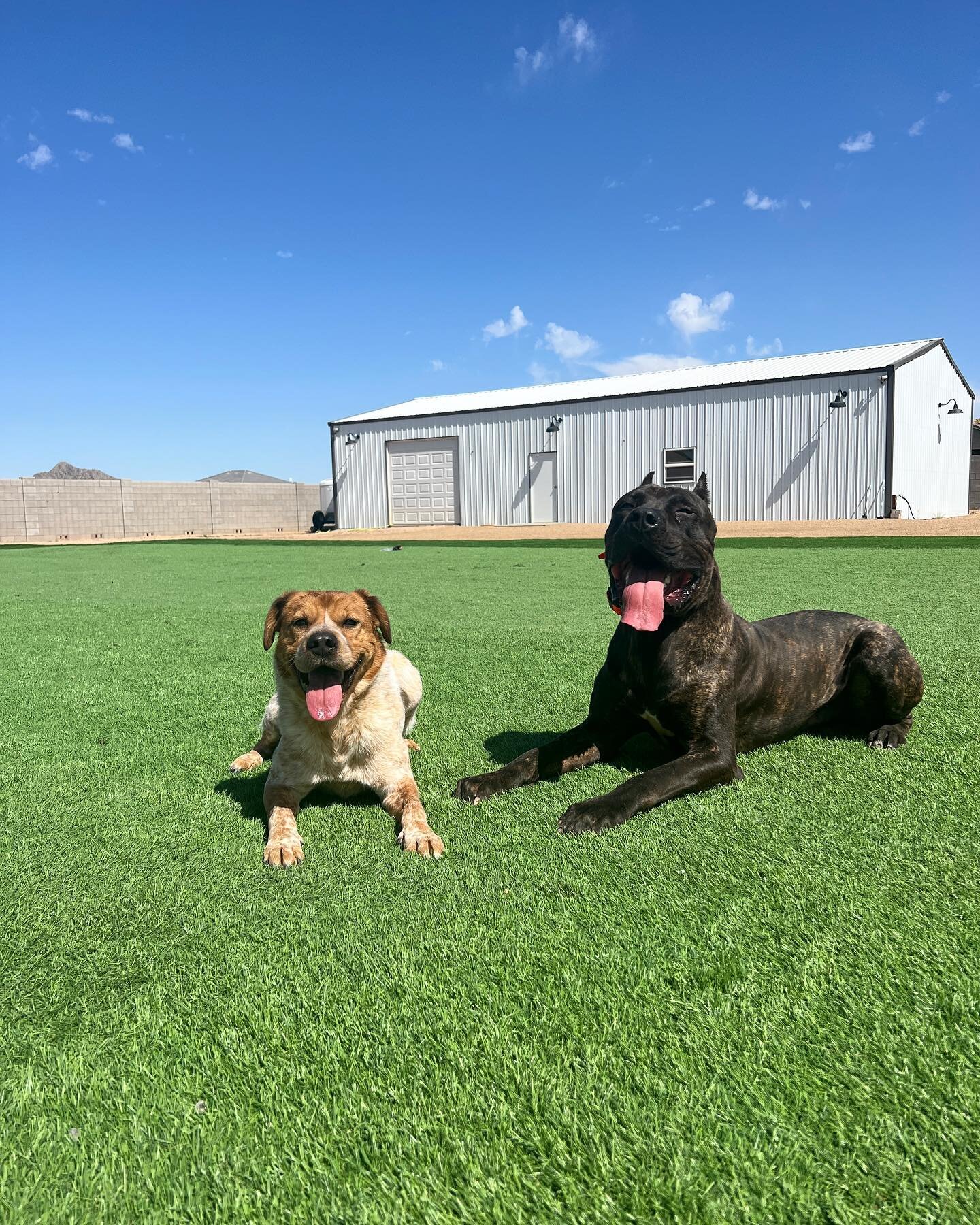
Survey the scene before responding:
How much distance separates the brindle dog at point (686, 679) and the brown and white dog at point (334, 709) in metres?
0.35

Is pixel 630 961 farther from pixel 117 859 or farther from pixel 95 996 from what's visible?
pixel 117 859

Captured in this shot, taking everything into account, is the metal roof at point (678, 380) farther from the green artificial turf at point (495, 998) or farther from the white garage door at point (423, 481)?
the green artificial turf at point (495, 998)

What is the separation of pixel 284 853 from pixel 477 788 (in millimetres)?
858

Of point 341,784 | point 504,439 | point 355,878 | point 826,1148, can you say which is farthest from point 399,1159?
point 504,439

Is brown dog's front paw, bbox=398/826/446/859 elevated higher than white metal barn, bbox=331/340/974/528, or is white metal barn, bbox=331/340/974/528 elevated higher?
white metal barn, bbox=331/340/974/528

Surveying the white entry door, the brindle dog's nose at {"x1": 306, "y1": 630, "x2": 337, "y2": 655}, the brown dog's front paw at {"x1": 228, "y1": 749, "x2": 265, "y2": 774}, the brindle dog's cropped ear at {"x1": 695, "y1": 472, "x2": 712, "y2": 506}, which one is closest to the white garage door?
the white entry door

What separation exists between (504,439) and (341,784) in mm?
28387

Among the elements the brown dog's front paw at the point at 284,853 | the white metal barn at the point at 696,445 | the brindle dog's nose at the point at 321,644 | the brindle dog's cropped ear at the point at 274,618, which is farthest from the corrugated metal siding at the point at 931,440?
the brown dog's front paw at the point at 284,853

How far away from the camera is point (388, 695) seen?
3.36 m

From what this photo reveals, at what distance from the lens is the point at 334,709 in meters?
3.06

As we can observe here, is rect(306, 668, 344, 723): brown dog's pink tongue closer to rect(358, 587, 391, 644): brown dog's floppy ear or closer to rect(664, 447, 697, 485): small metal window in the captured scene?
rect(358, 587, 391, 644): brown dog's floppy ear

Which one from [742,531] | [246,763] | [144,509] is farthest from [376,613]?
[144,509]

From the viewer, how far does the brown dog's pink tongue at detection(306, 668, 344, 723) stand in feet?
10.00

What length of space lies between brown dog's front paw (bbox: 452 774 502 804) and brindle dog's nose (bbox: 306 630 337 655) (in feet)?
2.54
